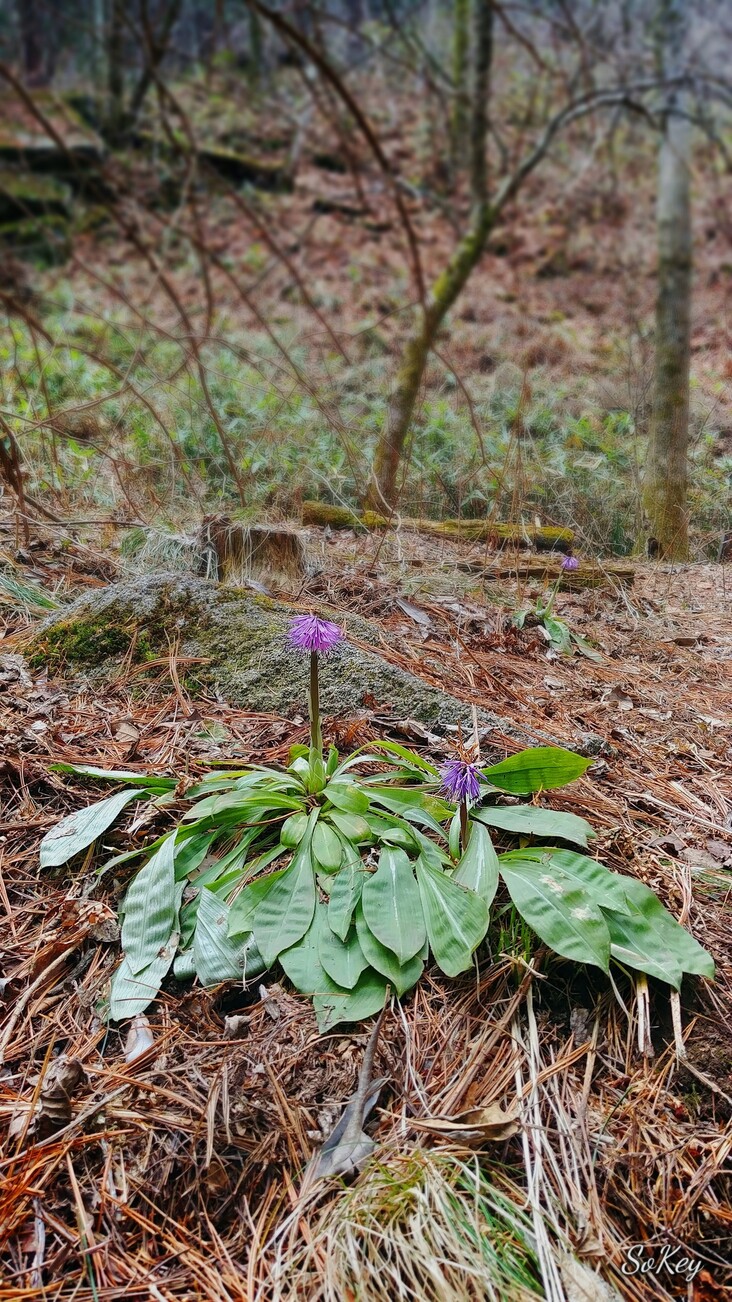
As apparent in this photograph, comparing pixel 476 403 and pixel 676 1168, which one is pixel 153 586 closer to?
pixel 676 1168

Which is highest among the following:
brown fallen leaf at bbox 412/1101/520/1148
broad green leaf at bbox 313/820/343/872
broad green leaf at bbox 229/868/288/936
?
broad green leaf at bbox 313/820/343/872

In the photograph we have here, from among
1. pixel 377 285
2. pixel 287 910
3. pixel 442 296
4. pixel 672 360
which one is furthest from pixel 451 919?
pixel 377 285

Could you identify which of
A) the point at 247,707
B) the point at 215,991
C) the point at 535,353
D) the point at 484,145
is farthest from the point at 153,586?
the point at 535,353

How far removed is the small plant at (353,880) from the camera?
1.41m

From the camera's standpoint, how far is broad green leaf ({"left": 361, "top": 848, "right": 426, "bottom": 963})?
1.42m

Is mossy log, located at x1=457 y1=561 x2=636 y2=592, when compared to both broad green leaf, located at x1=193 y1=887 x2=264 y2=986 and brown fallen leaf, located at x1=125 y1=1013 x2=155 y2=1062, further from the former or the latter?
brown fallen leaf, located at x1=125 y1=1013 x2=155 y2=1062

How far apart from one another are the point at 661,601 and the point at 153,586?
237cm

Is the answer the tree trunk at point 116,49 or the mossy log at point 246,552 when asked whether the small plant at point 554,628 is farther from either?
the tree trunk at point 116,49

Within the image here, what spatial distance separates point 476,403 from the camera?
6758 mm

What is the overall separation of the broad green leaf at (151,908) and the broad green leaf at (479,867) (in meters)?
0.60

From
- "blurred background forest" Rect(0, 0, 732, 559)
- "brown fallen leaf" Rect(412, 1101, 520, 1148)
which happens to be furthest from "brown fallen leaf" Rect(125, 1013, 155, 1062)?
"blurred background forest" Rect(0, 0, 732, 559)

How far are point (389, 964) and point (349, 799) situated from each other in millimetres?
406

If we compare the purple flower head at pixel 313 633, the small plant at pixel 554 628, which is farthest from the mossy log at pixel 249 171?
the purple flower head at pixel 313 633

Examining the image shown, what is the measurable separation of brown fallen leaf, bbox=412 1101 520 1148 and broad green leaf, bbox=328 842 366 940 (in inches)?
14.2
